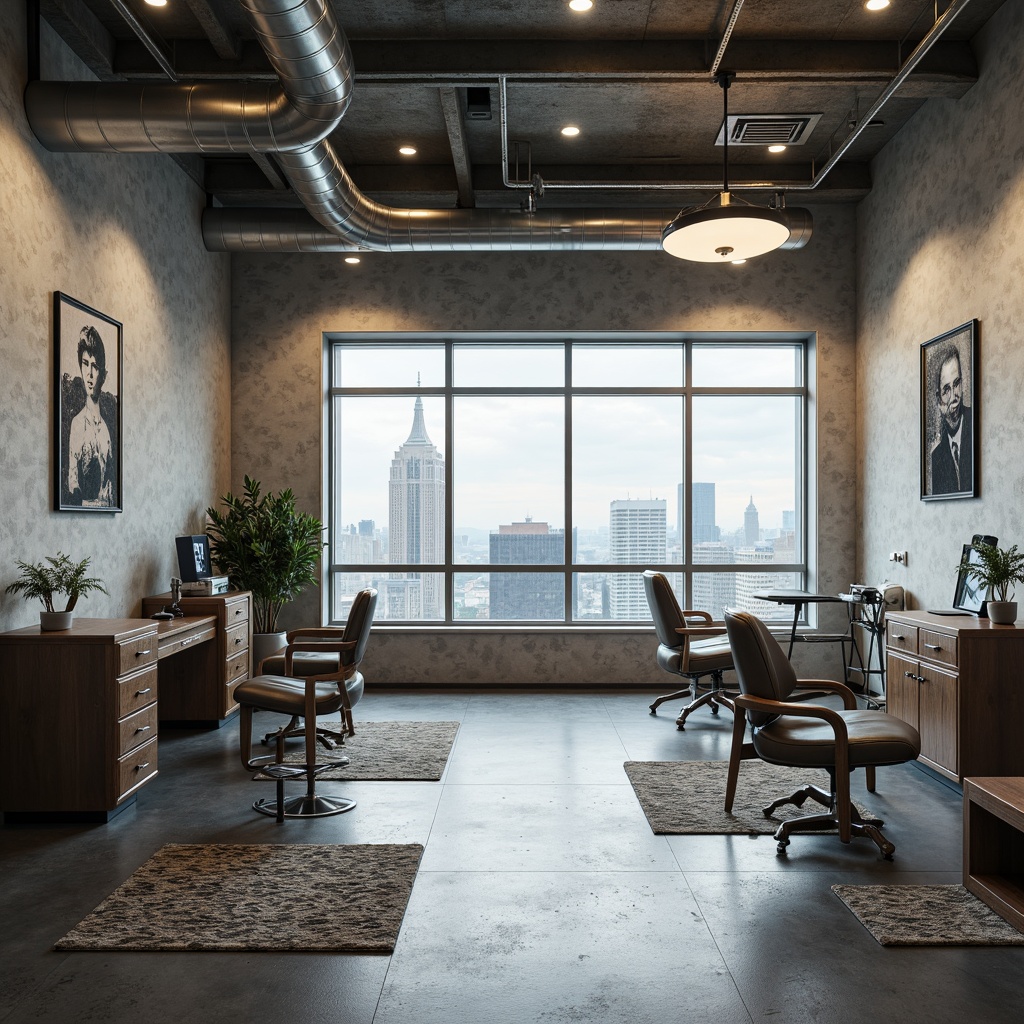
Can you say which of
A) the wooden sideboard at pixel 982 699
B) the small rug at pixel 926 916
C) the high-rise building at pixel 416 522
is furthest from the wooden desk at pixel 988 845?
the high-rise building at pixel 416 522

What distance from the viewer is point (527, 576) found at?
8258 millimetres

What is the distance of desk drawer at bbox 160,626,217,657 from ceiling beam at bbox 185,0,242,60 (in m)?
3.44

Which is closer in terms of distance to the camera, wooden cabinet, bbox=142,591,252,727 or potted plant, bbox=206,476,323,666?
wooden cabinet, bbox=142,591,252,727

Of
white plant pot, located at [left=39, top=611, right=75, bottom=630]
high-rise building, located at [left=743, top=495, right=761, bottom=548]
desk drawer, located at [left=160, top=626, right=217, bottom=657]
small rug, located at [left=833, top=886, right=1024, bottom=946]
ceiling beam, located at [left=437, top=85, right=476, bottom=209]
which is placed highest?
ceiling beam, located at [left=437, top=85, right=476, bottom=209]

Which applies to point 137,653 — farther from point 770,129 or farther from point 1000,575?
point 770,129

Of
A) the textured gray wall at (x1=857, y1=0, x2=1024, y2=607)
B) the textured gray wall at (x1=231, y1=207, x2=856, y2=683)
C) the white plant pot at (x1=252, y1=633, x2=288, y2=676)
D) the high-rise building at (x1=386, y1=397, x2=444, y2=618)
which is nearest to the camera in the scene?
the textured gray wall at (x1=857, y1=0, x2=1024, y2=607)

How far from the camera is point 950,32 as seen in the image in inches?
211

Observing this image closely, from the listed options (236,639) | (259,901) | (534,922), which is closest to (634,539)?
(236,639)

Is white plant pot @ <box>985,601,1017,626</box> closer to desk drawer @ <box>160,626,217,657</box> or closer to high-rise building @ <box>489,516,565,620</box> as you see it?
high-rise building @ <box>489,516,565,620</box>

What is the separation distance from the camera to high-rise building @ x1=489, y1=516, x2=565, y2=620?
8.23m

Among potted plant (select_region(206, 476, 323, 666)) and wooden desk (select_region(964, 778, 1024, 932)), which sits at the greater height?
potted plant (select_region(206, 476, 323, 666))

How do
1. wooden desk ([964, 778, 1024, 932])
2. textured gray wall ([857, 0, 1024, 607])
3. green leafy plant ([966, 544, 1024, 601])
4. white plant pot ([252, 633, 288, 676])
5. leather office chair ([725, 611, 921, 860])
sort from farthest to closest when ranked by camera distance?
white plant pot ([252, 633, 288, 676]) → textured gray wall ([857, 0, 1024, 607]) → green leafy plant ([966, 544, 1024, 601]) → leather office chair ([725, 611, 921, 860]) → wooden desk ([964, 778, 1024, 932])

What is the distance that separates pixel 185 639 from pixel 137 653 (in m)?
1.08

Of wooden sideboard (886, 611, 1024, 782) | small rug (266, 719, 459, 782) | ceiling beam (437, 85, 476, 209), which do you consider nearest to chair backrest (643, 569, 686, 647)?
small rug (266, 719, 459, 782)
